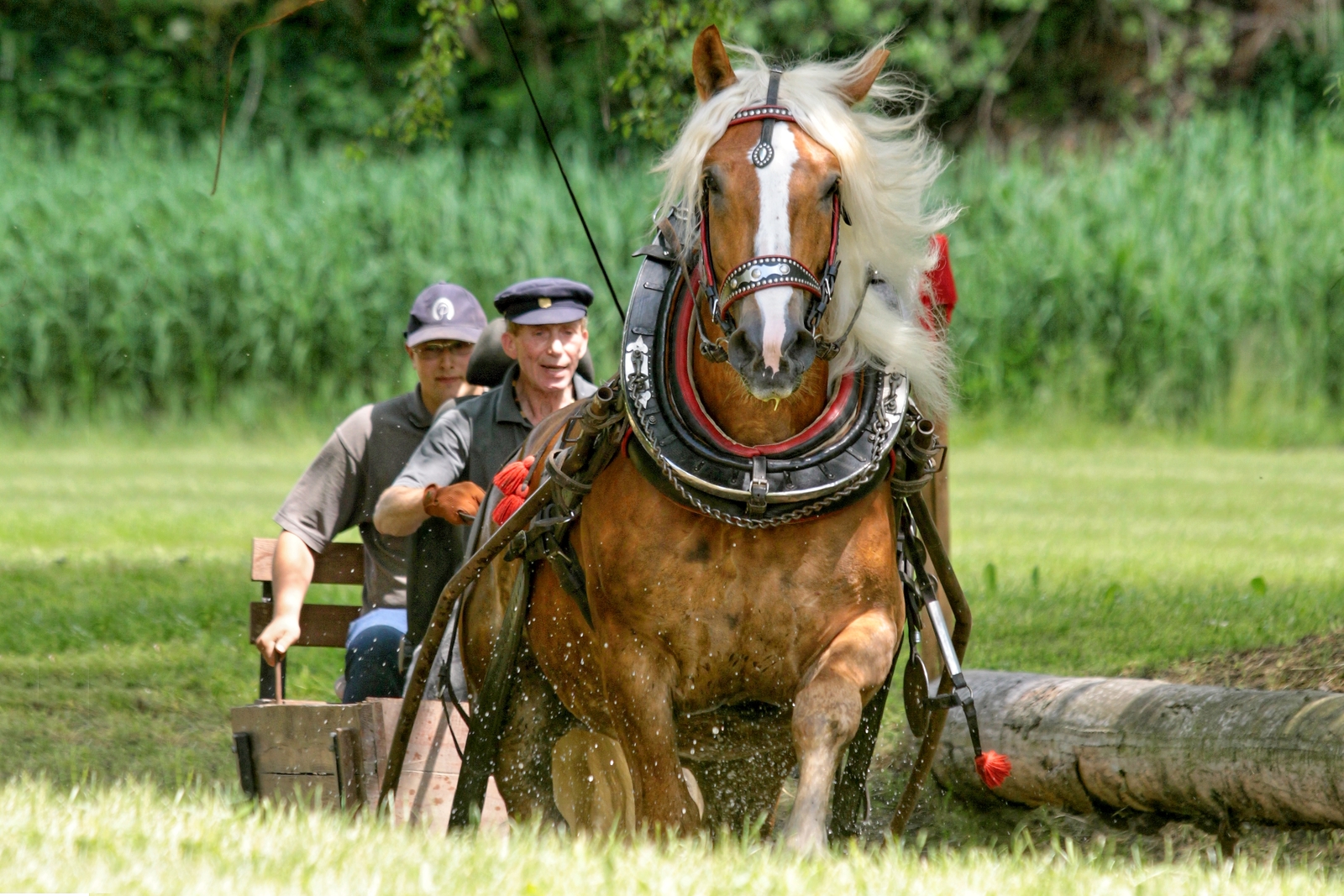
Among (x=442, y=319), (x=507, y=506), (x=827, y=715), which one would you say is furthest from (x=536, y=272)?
(x=827, y=715)

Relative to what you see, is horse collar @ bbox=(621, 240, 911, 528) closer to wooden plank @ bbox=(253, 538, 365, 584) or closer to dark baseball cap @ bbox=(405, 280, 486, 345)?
dark baseball cap @ bbox=(405, 280, 486, 345)

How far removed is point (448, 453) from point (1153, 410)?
12.1 m

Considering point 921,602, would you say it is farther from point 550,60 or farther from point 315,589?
point 550,60

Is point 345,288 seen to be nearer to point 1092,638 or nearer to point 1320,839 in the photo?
point 1092,638

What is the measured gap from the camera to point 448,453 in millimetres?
5148

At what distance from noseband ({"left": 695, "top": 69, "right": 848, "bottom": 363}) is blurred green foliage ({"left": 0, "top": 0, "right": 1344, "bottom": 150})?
1628 cm

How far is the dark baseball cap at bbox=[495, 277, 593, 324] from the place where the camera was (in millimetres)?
5160

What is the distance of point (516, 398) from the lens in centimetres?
530

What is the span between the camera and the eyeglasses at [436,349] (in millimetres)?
5855

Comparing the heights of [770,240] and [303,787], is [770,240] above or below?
above

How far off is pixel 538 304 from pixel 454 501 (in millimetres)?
808

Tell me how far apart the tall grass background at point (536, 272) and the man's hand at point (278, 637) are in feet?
36.9

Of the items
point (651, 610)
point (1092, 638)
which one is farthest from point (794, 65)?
point (1092, 638)

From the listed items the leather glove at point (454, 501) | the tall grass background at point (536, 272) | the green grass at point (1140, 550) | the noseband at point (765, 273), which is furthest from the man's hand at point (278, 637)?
the tall grass background at point (536, 272)
